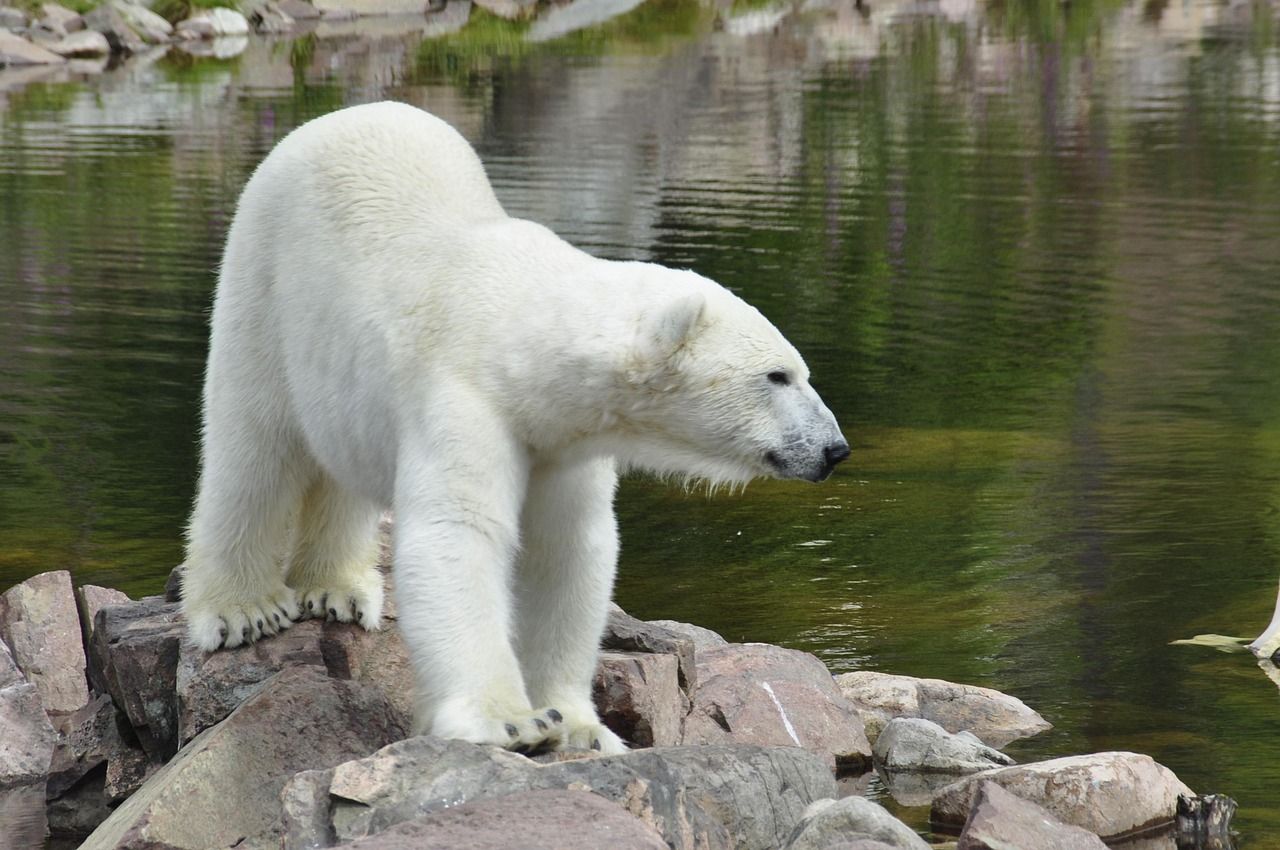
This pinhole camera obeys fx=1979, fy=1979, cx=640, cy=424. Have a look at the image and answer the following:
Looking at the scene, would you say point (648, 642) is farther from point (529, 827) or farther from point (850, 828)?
point (529, 827)

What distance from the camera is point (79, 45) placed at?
40.0 m

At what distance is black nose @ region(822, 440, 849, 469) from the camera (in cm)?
520

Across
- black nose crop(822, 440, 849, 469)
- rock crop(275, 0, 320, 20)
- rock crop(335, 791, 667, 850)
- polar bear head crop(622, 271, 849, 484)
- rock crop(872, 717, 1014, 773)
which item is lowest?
rock crop(872, 717, 1014, 773)

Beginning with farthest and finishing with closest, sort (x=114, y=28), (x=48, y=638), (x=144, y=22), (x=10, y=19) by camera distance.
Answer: (x=144, y=22) < (x=114, y=28) < (x=10, y=19) < (x=48, y=638)

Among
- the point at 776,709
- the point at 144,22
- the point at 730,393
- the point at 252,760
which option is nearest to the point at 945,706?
the point at 776,709

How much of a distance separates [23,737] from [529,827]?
126 inches

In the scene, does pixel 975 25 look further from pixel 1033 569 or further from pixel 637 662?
pixel 637 662

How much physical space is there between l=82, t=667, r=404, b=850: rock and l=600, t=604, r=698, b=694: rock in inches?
43.5

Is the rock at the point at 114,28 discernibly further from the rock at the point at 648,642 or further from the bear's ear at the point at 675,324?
the bear's ear at the point at 675,324

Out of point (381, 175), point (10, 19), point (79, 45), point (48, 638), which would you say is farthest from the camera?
point (10, 19)

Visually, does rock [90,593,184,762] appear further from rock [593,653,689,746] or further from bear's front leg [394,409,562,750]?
bear's front leg [394,409,562,750]

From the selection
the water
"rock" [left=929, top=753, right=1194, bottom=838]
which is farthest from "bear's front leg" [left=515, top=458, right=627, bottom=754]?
the water

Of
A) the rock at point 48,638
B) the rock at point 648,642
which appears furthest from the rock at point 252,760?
the rock at point 48,638

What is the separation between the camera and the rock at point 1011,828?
5.53 meters
